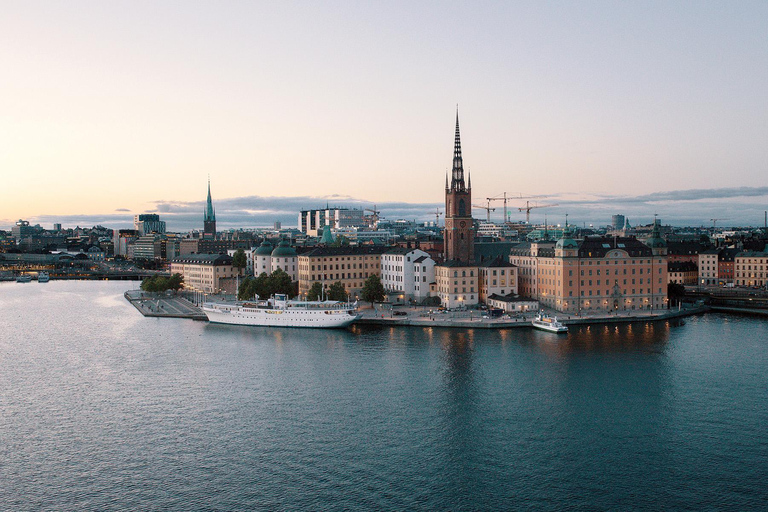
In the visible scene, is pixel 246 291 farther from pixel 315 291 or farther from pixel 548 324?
pixel 548 324

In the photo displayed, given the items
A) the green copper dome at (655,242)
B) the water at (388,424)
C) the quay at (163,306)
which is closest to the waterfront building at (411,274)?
the quay at (163,306)

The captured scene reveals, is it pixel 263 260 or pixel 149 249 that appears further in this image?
pixel 149 249

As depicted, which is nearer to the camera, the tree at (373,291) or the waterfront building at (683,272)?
the tree at (373,291)

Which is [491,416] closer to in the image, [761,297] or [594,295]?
[594,295]

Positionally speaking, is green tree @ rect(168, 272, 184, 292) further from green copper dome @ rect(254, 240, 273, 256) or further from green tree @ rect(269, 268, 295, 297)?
green tree @ rect(269, 268, 295, 297)

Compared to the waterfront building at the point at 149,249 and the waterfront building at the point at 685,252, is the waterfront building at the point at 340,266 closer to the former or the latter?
the waterfront building at the point at 685,252

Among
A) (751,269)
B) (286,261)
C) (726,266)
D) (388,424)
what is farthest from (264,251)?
(388,424)

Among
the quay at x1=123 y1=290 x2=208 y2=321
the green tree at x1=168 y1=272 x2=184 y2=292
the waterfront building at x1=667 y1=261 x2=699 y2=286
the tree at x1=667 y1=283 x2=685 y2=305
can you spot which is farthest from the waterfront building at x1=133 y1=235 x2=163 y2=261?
the tree at x1=667 y1=283 x2=685 y2=305
